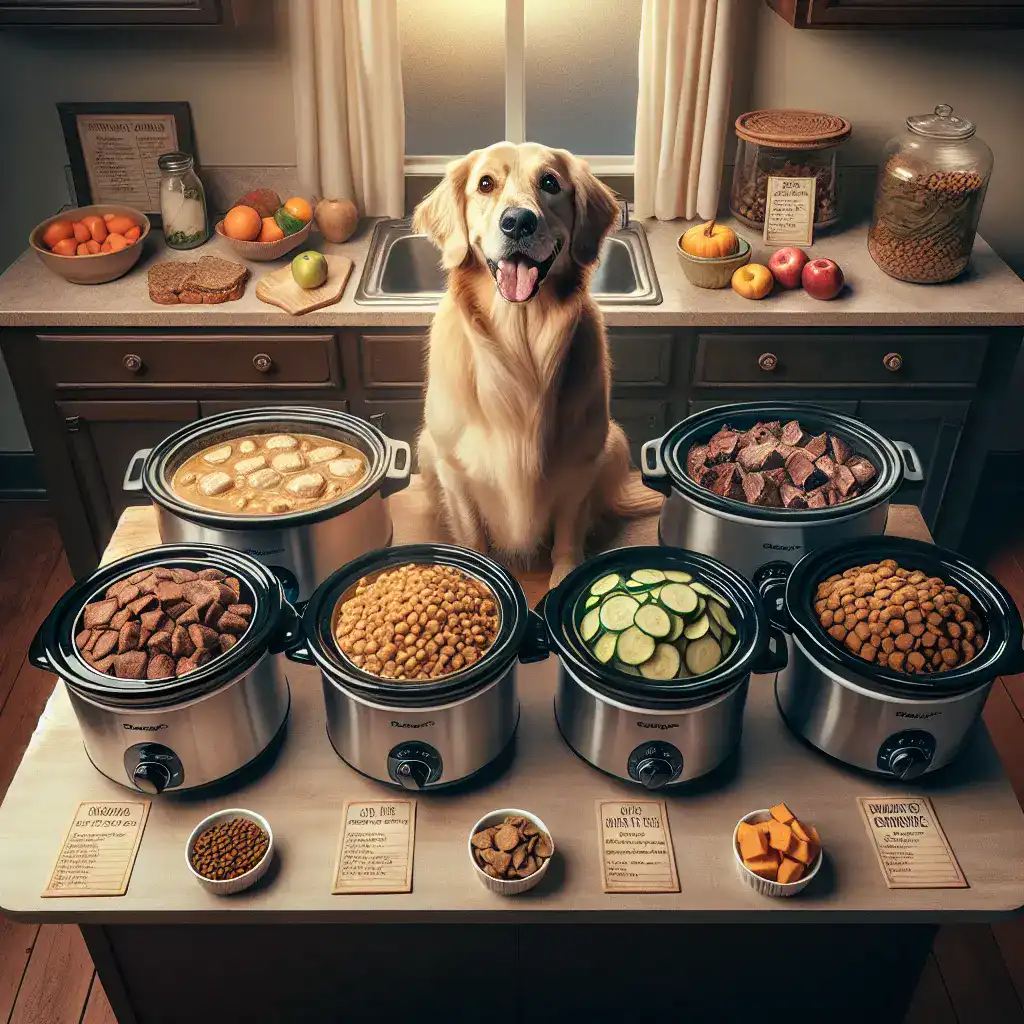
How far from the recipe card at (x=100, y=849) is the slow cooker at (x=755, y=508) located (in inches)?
39.5

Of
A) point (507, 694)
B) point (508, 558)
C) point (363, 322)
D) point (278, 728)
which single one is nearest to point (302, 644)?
point (278, 728)

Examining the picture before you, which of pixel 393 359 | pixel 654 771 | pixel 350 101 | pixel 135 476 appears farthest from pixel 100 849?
pixel 350 101

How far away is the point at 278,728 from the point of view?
5.07 ft

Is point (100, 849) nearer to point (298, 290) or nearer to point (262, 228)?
point (298, 290)

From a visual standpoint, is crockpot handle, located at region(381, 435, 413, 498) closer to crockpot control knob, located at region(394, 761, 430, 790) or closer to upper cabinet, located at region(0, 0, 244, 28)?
crockpot control knob, located at region(394, 761, 430, 790)

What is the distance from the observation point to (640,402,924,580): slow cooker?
1.64m

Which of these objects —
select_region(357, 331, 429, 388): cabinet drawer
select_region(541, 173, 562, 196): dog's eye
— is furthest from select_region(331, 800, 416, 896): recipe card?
select_region(357, 331, 429, 388): cabinet drawer

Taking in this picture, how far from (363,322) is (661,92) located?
1258mm

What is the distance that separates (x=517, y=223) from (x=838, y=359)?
5.32ft

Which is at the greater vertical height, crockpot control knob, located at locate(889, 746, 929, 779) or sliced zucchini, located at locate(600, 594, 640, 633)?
sliced zucchini, located at locate(600, 594, 640, 633)

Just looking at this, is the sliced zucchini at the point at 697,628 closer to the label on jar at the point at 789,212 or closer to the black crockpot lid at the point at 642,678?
the black crockpot lid at the point at 642,678

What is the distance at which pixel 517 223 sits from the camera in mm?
1683

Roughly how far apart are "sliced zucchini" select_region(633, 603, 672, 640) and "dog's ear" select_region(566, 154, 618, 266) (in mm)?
708

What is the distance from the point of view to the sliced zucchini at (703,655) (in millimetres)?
1404
